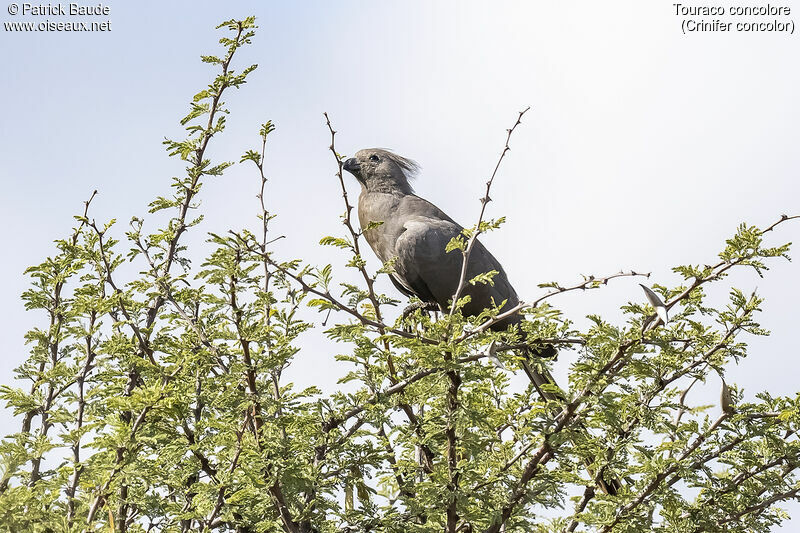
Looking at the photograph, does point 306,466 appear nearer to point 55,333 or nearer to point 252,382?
point 252,382

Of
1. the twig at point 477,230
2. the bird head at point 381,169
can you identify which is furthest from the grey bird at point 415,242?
the twig at point 477,230

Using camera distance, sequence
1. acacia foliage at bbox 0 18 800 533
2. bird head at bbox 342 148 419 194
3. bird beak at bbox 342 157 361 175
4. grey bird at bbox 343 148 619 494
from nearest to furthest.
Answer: acacia foliage at bbox 0 18 800 533
grey bird at bbox 343 148 619 494
bird head at bbox 342 148 419 194
bird beak at bbox 342 157 361 175

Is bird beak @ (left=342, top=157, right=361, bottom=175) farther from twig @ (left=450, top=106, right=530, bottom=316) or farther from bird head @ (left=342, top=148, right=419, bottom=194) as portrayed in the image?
twig @ (left=450, top=106, right=530, bottom=316)

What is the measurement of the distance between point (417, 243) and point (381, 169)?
1.41 meters

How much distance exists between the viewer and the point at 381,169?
7930mm

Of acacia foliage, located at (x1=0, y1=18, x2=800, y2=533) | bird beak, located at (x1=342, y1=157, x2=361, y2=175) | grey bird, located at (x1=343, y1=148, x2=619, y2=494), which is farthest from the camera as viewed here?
bird beak, located at (x1=342, y1=157, x2=361, y2=175)

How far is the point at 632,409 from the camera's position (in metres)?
3.90

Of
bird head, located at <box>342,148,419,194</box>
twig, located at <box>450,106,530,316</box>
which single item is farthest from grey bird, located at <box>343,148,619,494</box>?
twig, located at <box>450,106,530,316</box>

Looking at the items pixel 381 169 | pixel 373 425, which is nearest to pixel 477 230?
pixel 373 425

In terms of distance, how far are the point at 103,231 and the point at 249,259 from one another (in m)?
1.21

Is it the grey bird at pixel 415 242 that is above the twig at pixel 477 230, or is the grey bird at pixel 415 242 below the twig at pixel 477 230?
above

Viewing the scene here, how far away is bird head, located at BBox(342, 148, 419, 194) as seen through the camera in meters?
7.87

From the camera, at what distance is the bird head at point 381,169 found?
787 centimetres

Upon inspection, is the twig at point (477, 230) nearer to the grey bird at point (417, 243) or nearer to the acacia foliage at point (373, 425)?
the acacia foliage at point (373, 425)
